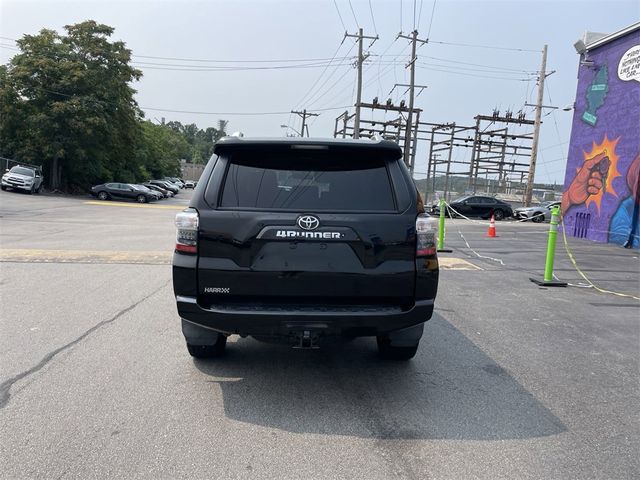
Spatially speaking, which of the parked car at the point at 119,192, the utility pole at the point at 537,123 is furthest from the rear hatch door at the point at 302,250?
the parked car at the point at 119,192

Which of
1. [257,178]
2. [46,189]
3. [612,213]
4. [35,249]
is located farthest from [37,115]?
[257,178]

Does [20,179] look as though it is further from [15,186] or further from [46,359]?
[46,359]

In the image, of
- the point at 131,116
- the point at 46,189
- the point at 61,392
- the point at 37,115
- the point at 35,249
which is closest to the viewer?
the point at 61,392

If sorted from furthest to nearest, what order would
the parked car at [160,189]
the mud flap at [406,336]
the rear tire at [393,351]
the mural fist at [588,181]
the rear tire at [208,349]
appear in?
1. the parked car at [160,189]
2. the mural fist at [588,181]
3. the rear tire at [393,351]
4. the rear tire at [208,349]
5. the mud flap at [406,336]

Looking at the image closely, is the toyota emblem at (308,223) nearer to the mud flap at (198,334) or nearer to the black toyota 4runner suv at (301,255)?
the black toyota 4runner suv at (301,255)

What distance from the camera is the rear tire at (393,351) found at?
4.53m

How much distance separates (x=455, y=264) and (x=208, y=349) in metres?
7.49

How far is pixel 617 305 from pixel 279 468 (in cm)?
660

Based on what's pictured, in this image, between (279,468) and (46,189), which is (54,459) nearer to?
(279,468)

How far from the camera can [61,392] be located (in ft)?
12.7

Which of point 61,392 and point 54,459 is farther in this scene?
point 61,392

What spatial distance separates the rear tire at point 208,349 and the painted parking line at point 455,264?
21.6 feet

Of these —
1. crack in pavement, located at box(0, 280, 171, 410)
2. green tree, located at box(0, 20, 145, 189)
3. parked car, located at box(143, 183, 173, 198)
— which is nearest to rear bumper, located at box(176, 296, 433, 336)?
crack in pavement, located at box(0, 280, 171, 410)

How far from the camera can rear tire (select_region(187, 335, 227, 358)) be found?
4425 mm
